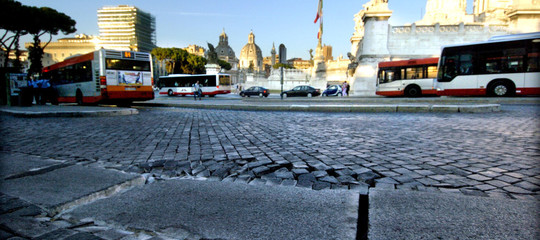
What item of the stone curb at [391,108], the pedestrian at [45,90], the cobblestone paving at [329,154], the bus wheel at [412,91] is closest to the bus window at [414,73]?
the bus wheel at [412,91]

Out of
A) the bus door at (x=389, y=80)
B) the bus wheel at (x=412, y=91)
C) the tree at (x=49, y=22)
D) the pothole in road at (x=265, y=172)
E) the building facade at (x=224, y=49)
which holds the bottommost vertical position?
the pothole in road at (x=265, y=172)

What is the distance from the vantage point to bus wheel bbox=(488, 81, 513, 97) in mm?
14227

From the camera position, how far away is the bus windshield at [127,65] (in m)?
13.8

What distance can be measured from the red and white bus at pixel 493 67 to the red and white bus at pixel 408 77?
10.9 ft

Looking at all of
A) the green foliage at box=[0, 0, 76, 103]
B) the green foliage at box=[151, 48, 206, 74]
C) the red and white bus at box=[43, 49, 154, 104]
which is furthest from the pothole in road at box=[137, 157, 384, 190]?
the green foliage at box=[151, 48, 206, 74]

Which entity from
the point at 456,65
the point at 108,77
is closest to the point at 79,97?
the point at 108,77

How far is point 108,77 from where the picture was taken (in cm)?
1362

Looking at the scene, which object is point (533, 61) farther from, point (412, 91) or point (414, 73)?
point (412, 91)

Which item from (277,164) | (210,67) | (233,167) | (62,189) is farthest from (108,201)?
(210,67)

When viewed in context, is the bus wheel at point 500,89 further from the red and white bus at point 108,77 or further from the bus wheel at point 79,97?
the bus wheel at point 79,97

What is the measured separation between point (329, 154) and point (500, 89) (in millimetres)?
15390

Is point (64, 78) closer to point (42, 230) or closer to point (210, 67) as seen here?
point (42, 230)

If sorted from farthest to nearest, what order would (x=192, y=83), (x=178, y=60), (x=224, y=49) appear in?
(x=224, y=49), (x=178, y=60), (x=192, y=83)

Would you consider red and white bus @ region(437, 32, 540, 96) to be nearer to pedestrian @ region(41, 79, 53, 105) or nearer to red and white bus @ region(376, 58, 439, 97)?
red and white bus @ region(376, 58, 439, 97)
